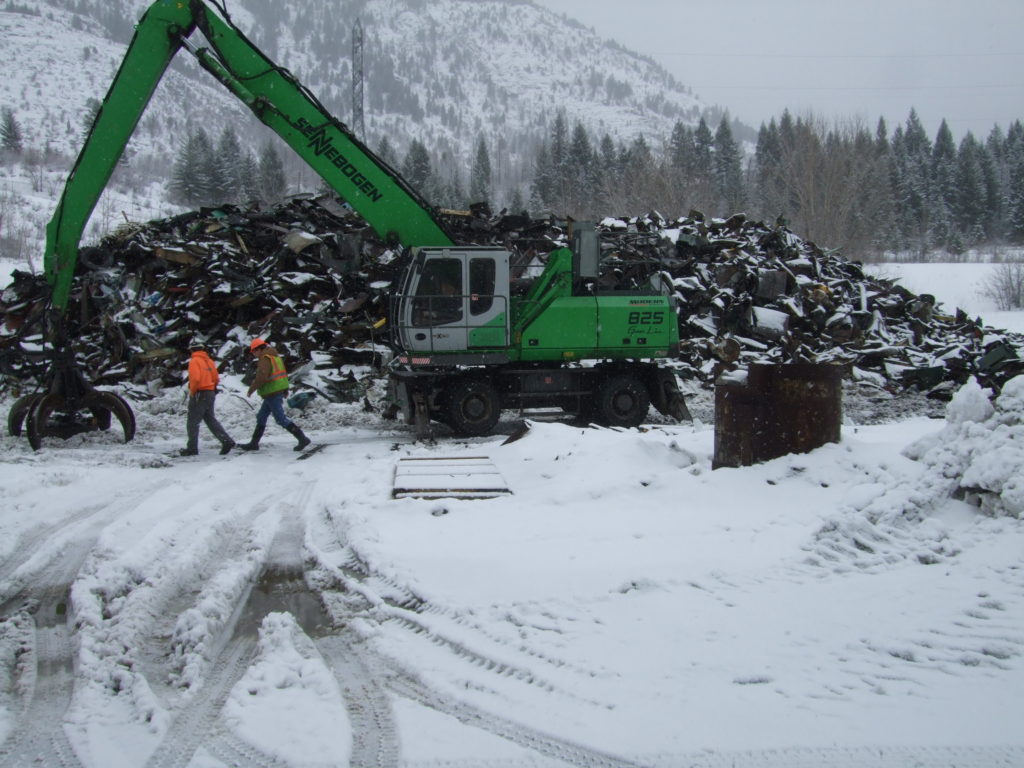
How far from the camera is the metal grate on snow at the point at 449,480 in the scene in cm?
686

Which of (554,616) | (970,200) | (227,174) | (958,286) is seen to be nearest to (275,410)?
(554,616)

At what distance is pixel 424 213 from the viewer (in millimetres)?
11266

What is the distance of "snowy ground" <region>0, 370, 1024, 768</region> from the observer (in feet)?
10.2

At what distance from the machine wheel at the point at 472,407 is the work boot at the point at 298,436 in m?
2.17

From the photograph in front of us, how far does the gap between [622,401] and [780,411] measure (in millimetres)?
5327

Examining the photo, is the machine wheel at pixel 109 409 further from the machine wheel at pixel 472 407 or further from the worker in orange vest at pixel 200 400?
the machine wheel at pixel 472 407

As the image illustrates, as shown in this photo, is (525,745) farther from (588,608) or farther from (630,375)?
(630,375)

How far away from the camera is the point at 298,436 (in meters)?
10.1

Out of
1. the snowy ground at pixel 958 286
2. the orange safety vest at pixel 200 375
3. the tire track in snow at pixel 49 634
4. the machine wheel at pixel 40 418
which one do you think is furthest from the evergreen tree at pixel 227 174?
the tire track in snow at pixel 49 634

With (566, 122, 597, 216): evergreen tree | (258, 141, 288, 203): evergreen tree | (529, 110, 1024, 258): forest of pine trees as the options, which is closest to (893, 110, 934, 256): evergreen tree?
(529, 110, 1024, 258): forest of pine trees

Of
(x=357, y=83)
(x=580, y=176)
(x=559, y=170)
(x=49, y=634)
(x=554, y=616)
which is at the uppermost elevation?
(x=559, y=170)

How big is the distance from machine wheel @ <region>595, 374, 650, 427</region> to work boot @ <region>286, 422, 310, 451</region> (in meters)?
4.50

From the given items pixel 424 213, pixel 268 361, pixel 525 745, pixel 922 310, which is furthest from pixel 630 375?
pixel 922 310

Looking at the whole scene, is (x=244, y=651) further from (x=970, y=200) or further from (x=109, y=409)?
(x=970, y=200)
